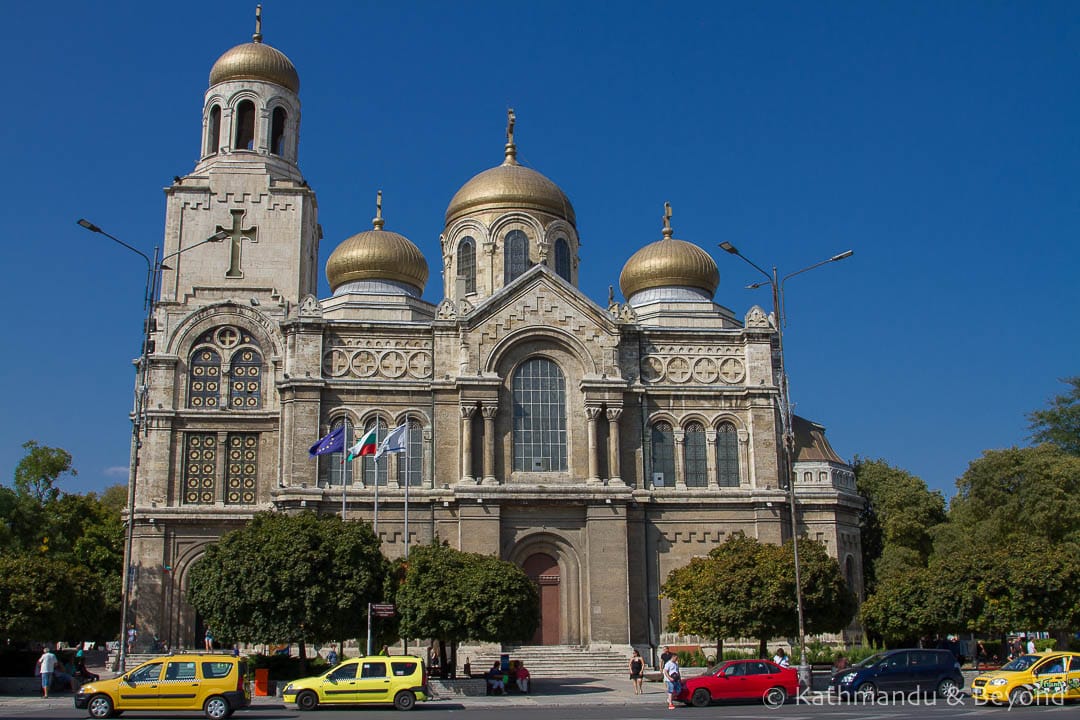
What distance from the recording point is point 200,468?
4906cm

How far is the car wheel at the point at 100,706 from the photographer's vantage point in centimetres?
2575

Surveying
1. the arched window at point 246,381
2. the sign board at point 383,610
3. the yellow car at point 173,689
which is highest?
the arched window at point 246,381

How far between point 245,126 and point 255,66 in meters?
3.06

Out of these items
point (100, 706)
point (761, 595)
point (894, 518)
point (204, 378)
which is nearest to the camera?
point (100, 706)

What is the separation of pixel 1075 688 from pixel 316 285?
40.6m

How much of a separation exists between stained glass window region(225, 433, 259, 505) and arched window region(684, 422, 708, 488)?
62.6 feet

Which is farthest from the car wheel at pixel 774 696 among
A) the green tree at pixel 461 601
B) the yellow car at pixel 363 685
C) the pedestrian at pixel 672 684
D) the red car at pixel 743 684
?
the green tree at pixel 461 601

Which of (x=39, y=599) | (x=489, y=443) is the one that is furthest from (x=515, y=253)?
(x=39, y=599)

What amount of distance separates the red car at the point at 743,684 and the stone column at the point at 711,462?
1813cm

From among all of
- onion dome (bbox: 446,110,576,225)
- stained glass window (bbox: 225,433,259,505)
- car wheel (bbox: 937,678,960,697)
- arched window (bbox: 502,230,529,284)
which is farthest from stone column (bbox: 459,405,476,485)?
car wheel (bbox: 937,678,960,697)

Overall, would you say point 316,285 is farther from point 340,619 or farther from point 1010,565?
point 1010,565

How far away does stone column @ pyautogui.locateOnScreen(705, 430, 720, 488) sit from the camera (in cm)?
4894

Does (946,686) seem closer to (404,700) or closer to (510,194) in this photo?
(404,700)

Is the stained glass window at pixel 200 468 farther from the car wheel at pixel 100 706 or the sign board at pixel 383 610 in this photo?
the car wheel at pixel 100 706
